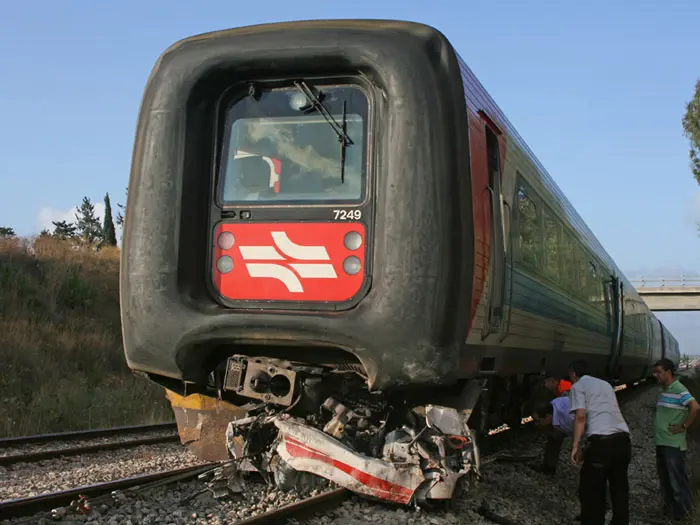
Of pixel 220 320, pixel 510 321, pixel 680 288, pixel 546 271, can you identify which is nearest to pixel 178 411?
pixel 220 320

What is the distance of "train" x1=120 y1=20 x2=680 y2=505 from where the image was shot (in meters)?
4.70

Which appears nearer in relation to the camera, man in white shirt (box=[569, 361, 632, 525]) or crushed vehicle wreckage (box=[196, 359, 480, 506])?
crushed vehicle wreckage (box=[196, 359, 480, 506])

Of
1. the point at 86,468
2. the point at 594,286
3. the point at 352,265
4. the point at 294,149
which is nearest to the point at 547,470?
the point at 352,265

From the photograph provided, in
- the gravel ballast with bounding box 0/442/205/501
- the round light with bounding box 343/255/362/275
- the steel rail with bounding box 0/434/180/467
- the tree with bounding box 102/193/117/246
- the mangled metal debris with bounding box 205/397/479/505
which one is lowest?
the gravel ballast with bounding box 0/442/205/501

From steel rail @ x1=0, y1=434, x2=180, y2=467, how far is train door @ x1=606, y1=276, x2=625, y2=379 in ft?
28.7

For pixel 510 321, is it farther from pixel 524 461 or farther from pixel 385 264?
pixel 524 461

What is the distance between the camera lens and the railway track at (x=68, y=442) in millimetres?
7280

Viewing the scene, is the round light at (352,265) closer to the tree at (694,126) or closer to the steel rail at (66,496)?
the steel rail at (66,496)

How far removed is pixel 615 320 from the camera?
48.3 ft

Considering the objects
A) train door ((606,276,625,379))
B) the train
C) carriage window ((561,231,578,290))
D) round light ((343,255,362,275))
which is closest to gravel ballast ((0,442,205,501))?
the train

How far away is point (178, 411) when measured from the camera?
5590 millimetres

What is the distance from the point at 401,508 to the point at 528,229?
2948mm

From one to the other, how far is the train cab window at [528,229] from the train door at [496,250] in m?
0.77

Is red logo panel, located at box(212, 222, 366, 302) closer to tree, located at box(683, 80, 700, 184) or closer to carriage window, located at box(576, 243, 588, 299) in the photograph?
carriage window, located at box(576, 243, 588, 299)
